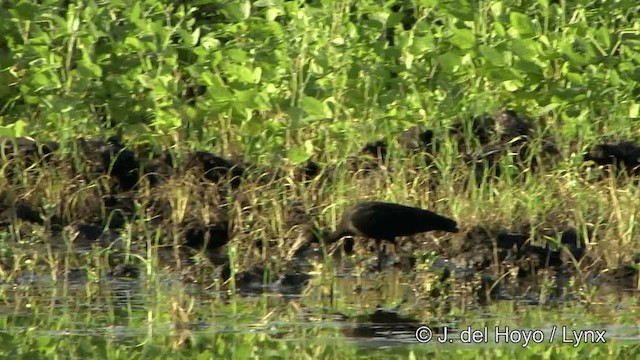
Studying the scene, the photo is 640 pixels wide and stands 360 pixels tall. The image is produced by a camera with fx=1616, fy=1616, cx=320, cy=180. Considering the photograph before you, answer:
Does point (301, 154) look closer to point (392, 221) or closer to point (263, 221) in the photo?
point (263, 221)

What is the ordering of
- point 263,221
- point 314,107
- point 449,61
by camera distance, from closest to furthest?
point 263,221 < point 314,107 < point 449,61

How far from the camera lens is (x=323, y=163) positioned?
7969 mm

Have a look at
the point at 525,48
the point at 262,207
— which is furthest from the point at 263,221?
the point at 525,48

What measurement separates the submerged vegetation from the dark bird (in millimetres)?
166

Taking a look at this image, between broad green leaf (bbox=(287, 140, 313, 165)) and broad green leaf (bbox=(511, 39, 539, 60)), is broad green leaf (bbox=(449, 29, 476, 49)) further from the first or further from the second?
broad green leaf (bbox=(287, 140, 313, 165))

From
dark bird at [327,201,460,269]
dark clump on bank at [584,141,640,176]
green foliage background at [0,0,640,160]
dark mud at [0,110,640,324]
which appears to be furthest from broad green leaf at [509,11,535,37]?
dark bird at [327,201,460,269]

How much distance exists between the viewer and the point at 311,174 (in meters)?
7.87

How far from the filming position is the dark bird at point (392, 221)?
261 inches

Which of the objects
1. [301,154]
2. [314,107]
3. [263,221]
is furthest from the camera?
[314,107]

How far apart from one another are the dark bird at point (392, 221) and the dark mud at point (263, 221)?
0.42ft

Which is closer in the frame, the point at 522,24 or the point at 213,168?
the point at 213,168

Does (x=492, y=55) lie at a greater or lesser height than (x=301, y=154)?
greater

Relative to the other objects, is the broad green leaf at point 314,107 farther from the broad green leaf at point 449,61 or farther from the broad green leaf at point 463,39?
the broad green leaf at point 463,39

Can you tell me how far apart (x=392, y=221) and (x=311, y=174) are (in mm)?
1295
